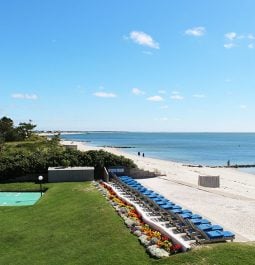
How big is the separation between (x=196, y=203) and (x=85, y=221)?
29.3 ft

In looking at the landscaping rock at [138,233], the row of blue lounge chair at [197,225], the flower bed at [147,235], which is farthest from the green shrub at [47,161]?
the landscaping rock at [138,233]

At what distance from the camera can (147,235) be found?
17.3 m

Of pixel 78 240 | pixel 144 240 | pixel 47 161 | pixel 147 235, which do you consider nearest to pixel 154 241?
pixel 144 240

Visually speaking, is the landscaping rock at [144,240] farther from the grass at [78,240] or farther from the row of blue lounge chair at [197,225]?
the row of blue lounge chair at [197,225]

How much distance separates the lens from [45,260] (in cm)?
1652

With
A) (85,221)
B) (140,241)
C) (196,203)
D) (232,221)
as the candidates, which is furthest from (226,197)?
(140,241)

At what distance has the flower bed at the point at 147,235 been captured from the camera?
15286 millimetres

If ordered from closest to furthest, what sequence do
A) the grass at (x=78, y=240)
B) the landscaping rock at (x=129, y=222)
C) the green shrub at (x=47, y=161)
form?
the grass at (x=78, y=240) < the landscaping rock at (x=129, y=222) < the green shrub at (x=47, y=161)

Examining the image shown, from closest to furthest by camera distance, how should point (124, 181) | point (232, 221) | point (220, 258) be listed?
point (220, 258)
point (232, 221)
point (124, 181)

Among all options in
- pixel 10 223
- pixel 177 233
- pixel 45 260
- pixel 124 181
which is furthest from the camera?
pixel 124 181

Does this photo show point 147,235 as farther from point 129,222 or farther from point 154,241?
point 129,222

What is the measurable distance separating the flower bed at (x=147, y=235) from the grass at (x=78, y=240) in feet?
1.01

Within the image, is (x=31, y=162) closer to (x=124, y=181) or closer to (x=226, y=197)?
(x=124, y=181)

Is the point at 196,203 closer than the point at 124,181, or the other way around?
the point at 196,203
